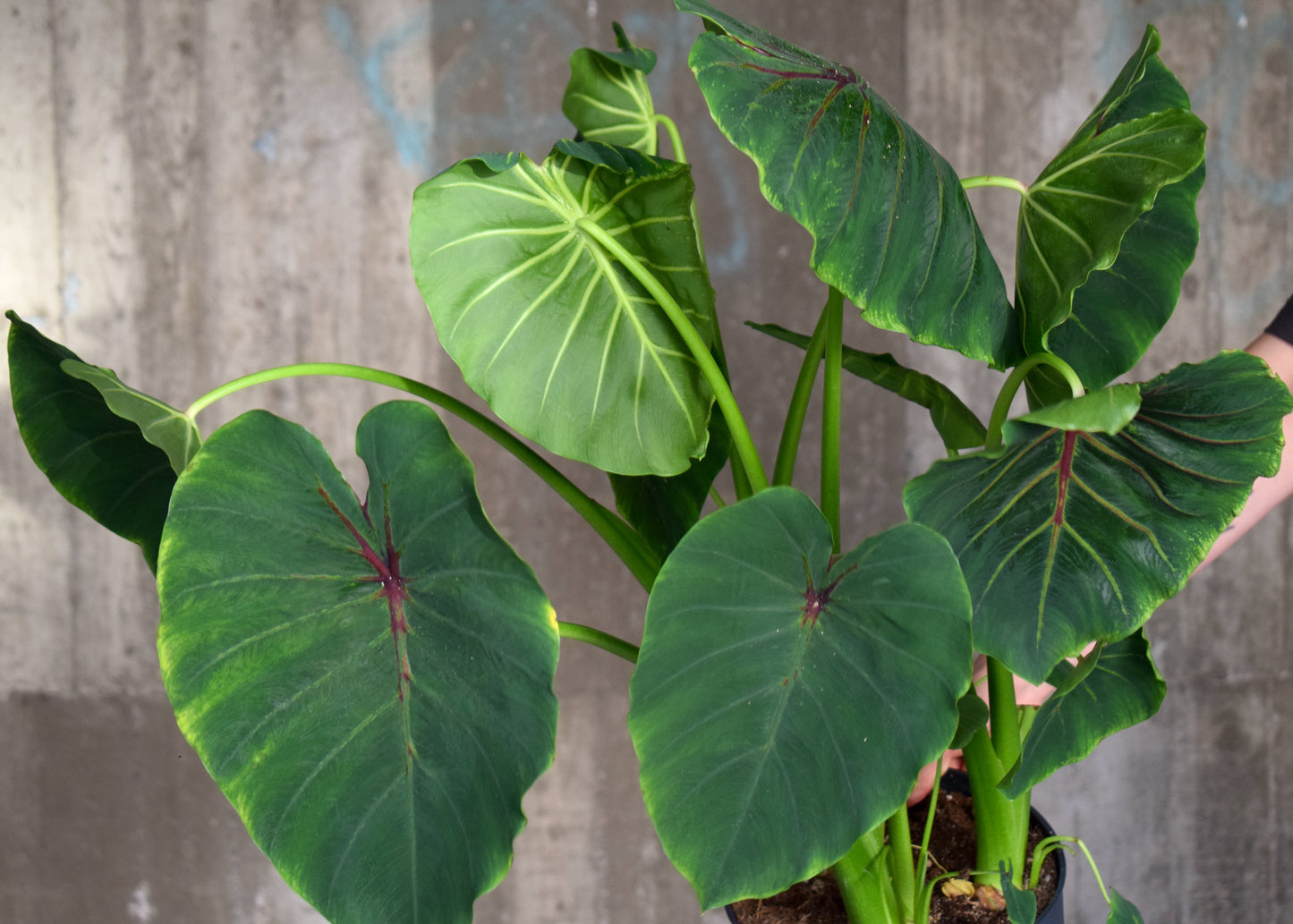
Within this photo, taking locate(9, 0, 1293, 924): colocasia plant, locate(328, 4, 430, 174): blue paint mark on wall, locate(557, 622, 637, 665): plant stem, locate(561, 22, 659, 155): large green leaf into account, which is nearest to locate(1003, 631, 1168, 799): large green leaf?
locate(9, 0, 1293, 924): colocasia plant

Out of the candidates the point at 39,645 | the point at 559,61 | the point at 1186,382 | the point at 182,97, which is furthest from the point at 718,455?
the point at 39,645

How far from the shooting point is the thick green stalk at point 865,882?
79 cm

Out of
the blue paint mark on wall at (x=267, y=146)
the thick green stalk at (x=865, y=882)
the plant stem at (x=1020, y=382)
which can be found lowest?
the thick green stalk at (x=865, y=882)

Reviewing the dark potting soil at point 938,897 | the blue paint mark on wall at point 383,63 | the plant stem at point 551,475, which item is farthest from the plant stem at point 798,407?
the blue paint mark on wall at point 383,63

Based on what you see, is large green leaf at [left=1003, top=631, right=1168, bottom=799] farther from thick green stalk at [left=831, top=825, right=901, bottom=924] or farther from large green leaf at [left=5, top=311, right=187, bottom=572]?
large green leaf at [left=5, top=311, right=187, bottom=572]

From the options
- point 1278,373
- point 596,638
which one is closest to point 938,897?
point 596,638

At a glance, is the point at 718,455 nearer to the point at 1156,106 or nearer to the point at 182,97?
the point at 1156,106

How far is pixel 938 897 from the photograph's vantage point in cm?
87

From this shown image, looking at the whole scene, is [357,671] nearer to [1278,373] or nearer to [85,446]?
[85,446]

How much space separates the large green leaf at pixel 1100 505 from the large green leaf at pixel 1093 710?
94 millimetres

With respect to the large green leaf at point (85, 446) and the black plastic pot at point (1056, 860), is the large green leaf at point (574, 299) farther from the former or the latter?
the black plastic pot at point (1056, 860)

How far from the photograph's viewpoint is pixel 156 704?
160 cm

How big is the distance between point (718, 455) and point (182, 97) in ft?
3.96

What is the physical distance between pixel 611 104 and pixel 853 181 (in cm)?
49
